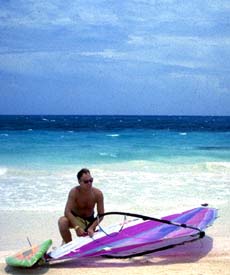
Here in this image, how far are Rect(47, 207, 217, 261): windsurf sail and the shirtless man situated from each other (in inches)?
6.1

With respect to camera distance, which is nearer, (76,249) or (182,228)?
(76,249)

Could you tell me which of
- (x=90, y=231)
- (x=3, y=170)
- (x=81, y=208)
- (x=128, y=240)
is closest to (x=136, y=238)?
(x=128, y=240)

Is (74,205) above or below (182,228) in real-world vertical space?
above

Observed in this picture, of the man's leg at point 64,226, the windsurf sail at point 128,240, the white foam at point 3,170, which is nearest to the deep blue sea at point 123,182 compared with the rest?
the white foam at point 3,170

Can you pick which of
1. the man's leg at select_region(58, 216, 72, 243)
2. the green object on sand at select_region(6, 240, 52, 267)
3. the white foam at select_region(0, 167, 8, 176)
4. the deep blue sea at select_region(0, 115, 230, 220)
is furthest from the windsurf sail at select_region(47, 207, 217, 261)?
the white foam at select_region(0, 167, 8, 176)

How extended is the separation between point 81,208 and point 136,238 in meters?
0.66

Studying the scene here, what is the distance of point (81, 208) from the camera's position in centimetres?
490

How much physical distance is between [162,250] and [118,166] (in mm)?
10169

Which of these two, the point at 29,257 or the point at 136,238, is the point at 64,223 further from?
the point at 136,238

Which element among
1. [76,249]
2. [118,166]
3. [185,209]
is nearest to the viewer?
[76,249]

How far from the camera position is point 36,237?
612 centimetres

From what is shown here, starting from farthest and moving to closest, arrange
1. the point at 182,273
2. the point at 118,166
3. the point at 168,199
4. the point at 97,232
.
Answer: the point at 118,166 → the point at 168,199 → the point at 97,232 → the point at 182,273

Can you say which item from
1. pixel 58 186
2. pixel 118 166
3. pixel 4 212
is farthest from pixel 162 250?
pixel 118 166

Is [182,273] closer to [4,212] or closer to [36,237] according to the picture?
[36,237]
